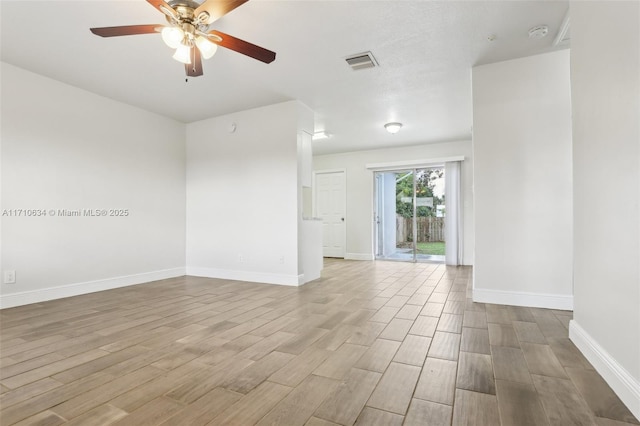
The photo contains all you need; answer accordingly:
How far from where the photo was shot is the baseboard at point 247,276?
175 inches

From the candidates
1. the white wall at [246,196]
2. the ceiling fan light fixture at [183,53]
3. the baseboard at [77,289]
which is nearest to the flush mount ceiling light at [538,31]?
the white wall at [246,196]

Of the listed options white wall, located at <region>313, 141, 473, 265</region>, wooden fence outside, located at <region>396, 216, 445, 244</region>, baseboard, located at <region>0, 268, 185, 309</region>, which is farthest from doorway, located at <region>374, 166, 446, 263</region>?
baseboard, located at <region>0, 268, 185, 309</region>

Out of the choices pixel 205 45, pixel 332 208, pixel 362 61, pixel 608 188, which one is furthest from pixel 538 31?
pixel 332 208

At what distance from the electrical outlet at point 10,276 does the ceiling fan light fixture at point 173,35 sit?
3073 mm

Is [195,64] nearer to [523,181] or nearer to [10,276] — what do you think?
[10,276]

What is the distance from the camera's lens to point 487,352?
2148 mm

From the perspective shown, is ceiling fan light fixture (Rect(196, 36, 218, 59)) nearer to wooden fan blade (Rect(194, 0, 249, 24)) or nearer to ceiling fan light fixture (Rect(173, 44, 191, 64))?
ceiling fan light fixture (Rect(173, 44, 191, 64))

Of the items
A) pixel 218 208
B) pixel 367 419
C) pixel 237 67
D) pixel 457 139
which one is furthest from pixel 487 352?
pixel 457 139

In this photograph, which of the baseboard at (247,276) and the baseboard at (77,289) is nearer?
the baseboard at (77,289)

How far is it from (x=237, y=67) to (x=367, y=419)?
3.41 meters

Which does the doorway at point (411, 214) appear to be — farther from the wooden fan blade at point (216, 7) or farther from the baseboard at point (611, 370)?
the wooden fan blade at point (216, 7)

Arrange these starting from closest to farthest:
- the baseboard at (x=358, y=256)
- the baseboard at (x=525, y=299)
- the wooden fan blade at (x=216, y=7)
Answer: the wooden fan blade at (x=216, y=7), the baseboard at (x=525, y=299), the baseboard at (x=358, y=256)

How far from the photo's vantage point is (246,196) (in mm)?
4855

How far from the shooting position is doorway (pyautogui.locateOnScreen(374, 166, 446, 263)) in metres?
7.06
